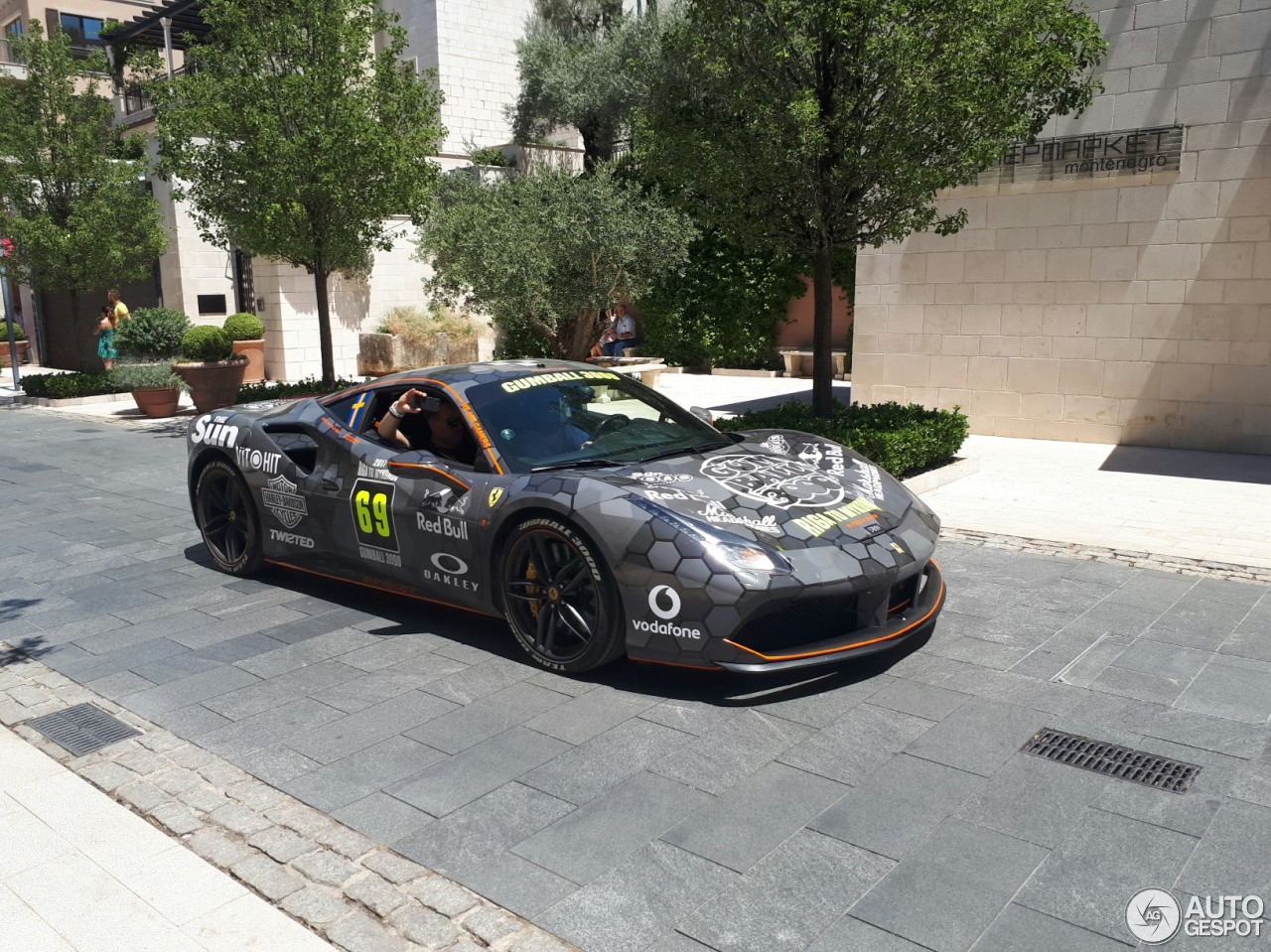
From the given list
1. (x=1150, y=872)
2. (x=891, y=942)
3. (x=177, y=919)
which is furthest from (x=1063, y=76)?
(x=177, y=919)

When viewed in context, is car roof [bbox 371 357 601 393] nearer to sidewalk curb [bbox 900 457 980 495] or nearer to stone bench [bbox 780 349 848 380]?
sidewalk curb [bbox 900 457 980 495]

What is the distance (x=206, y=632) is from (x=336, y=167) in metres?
8.97

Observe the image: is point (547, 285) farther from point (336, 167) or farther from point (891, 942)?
point (891, 942)

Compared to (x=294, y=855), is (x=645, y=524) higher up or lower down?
higher up

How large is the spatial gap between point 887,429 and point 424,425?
198 inches

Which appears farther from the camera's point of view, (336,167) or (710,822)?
(336,167)

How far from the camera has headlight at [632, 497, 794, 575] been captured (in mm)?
4371

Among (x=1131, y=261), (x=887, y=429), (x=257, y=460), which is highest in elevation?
(x=1131, y=261)

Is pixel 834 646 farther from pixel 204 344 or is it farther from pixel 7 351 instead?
pixel 7 351

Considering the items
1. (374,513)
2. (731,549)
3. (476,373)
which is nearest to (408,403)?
(476,373)

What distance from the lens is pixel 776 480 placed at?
515 cm

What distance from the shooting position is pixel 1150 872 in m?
3.21

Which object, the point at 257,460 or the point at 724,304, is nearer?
the point at 257,460

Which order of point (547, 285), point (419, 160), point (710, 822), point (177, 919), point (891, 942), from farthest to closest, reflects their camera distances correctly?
1. point (547, 285)
2. point (419, 160)
3. point (710, 822)
4. point (177, 919)
5. point (891, 942)
